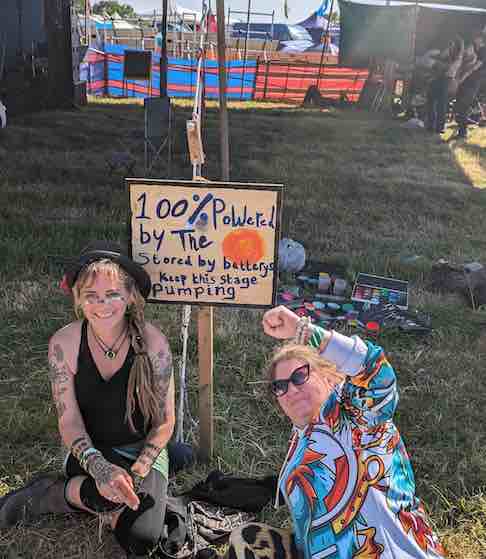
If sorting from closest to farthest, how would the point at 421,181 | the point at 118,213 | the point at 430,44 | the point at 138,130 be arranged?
1. the point at 118,213
2. the point at 421,181
3. the point at 138,130
4. the point at 430,44

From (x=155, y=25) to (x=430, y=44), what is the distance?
1169 cm

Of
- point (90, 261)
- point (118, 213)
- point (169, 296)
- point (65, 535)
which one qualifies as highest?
point (90, 261)

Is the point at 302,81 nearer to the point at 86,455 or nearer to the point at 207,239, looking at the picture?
the point at 207,239

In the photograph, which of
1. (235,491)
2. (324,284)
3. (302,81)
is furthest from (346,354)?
(302,81)

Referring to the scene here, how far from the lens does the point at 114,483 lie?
2.00 m

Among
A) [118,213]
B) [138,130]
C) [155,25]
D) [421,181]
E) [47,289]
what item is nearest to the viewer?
[47,289]

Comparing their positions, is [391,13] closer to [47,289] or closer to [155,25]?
[155,25]

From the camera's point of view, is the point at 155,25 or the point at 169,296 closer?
the point at 169,296

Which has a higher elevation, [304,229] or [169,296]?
[169,296]

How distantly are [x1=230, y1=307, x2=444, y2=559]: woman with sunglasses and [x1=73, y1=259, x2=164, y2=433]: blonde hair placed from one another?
0.63 m

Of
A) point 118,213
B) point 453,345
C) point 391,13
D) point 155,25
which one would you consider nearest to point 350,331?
point 453,345

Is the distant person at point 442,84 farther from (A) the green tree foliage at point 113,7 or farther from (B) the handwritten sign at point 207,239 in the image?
(A) the green tree foliage at point 113,7

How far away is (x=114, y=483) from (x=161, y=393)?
410mm

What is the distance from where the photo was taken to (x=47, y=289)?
169 inches
